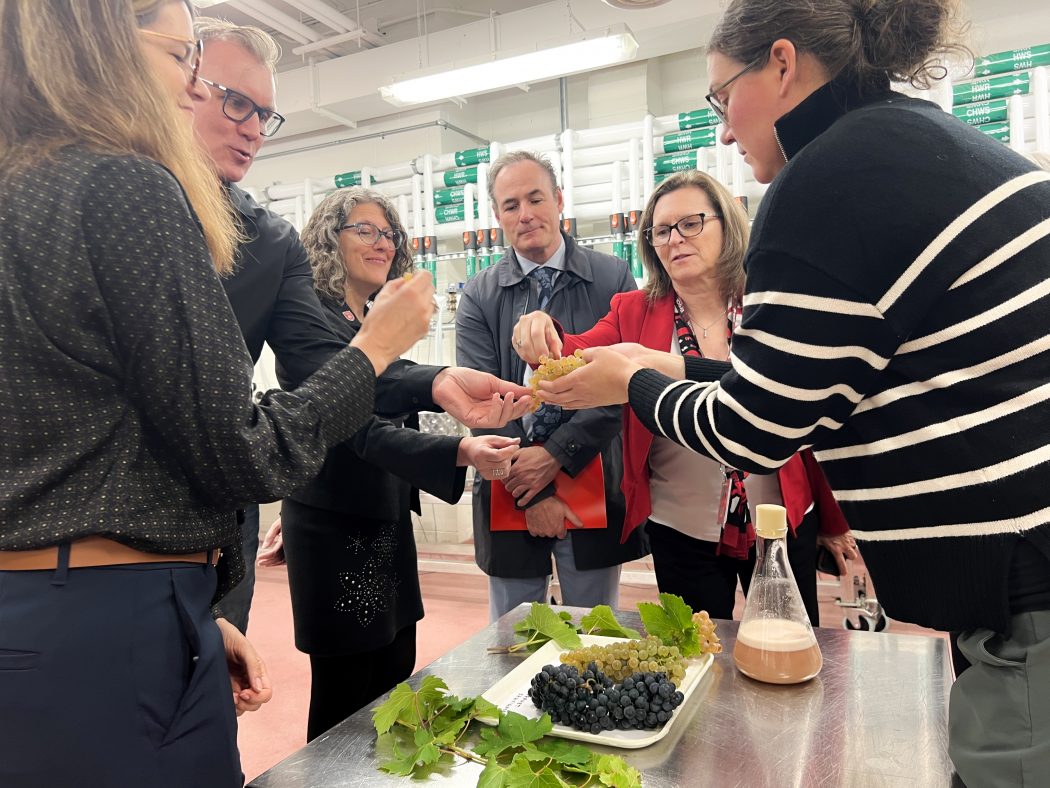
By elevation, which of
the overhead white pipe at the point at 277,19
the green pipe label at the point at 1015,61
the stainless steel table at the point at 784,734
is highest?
the overhead white pipe at the point at 277,19

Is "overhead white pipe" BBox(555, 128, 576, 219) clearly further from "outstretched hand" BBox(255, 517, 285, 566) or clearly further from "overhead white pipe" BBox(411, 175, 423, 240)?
"outstretched hand" BBox(255, 517, 285, 566)

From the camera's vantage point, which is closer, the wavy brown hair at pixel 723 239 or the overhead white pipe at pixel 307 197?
the wavy brown hair at pixel 723 239

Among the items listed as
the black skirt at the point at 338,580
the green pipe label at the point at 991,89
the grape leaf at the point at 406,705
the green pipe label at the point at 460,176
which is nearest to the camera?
the grape leaf at the point at 406,705

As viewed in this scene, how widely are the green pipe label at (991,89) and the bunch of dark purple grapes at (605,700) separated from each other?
4.19m

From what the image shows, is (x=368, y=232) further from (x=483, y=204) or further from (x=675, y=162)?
(x=675, y=162)

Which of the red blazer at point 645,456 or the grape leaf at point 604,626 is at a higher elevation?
the red blazer at point 645,456

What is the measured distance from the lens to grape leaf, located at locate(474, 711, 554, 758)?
3.18ft

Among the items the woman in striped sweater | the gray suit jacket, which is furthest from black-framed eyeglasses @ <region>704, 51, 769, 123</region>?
the gray suit jacket

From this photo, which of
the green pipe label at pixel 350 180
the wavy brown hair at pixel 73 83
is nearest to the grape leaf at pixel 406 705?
the wavy brown hair at pixel 73 83

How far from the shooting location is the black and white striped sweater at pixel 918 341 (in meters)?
0.81

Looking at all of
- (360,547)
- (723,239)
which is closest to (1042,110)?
(723,239)

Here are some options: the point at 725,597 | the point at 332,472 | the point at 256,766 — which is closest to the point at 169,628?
the point at 332,472

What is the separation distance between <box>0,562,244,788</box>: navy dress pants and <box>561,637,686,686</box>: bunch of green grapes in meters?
0.52

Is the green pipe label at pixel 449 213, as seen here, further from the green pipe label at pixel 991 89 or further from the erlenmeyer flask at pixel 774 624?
the erlenmeyer flask at pixel 774 624
